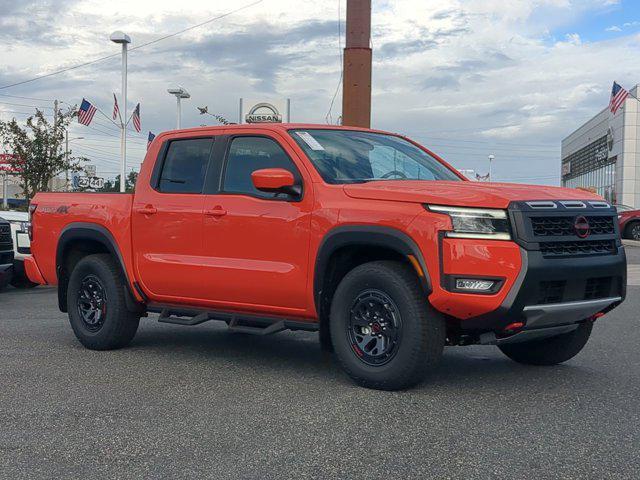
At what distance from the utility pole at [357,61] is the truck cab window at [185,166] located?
1090 centimetres

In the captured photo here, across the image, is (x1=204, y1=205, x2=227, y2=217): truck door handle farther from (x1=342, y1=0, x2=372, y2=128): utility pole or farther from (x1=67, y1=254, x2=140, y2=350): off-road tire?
(x1=342, y1=0, x2=372, y2=128): utility pole

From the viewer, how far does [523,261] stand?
5203 mm

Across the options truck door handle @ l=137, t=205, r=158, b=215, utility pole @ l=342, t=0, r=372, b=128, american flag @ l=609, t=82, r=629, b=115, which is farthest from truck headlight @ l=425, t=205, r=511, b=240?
american flag @ l=609, t=82, r=629, b=115

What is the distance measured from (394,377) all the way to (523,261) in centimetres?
113

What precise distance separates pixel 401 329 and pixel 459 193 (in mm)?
951

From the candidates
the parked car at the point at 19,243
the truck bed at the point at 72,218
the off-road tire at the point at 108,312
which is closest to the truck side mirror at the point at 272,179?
the truck bed at the point at 72,218

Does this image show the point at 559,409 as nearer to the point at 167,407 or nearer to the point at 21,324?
the point at 167,407

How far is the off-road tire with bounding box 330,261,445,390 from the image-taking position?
5.42 metres

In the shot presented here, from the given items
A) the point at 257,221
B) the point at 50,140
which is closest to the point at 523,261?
the point at 257,221

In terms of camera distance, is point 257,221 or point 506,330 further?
point 257,221

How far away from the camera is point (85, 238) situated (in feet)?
25.3

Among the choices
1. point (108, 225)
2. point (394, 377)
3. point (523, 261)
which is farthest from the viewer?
point (108, 225)

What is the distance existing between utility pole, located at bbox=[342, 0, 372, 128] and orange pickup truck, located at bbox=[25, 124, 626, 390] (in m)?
11.1

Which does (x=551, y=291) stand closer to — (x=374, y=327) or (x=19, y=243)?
(x=374, y=327)
